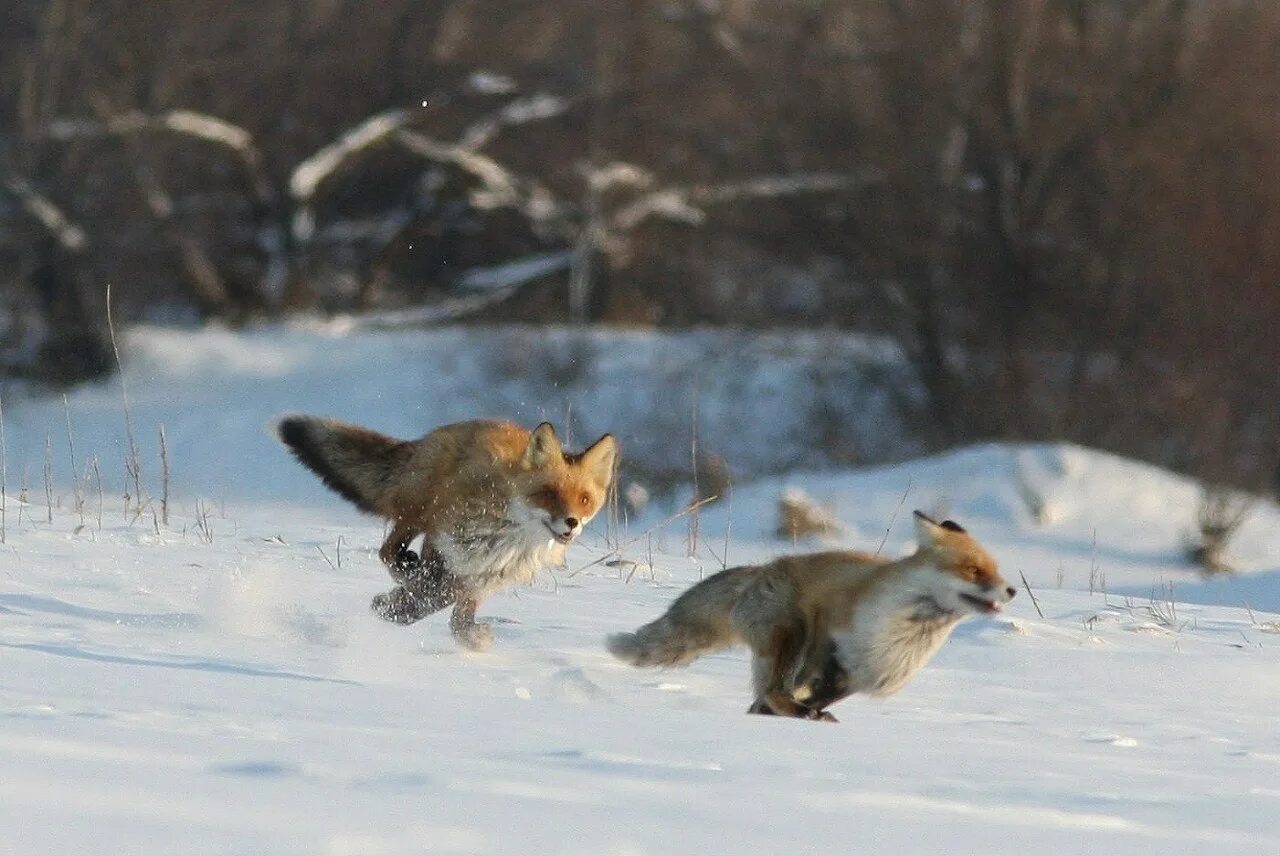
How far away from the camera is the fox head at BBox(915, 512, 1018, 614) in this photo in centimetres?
564

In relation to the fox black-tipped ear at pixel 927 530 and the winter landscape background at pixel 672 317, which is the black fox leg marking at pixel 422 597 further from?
the fox black-tipped ear at pixel 927 530

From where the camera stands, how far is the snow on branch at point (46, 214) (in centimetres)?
2578

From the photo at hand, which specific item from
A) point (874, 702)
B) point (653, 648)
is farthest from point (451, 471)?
point (874, 702)

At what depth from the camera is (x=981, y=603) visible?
5.66 metres

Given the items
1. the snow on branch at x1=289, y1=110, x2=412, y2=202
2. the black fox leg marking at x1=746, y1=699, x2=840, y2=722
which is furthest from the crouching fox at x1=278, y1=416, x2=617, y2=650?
the snow on branch at x1=289, y1=110, x2=412, y2=202

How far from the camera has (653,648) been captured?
6.08m

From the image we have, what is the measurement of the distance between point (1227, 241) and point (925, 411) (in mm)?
4178

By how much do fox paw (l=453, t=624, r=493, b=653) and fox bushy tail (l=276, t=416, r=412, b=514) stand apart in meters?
0.96

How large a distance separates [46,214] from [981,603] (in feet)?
73.7

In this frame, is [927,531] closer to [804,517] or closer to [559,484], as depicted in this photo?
[559,484]

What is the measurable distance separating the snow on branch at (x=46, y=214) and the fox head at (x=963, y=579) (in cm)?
2205

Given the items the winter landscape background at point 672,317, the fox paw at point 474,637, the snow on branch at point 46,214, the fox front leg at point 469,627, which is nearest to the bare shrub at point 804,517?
the winter landscape background at point 672,317

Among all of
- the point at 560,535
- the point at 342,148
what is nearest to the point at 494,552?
the point at 560,535

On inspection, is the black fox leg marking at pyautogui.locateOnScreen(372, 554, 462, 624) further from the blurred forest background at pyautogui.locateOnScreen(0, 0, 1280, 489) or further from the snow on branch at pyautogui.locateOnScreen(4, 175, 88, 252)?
the snow on branch at pyautogui.locateOnScreen(4, 175, 88, 252)
